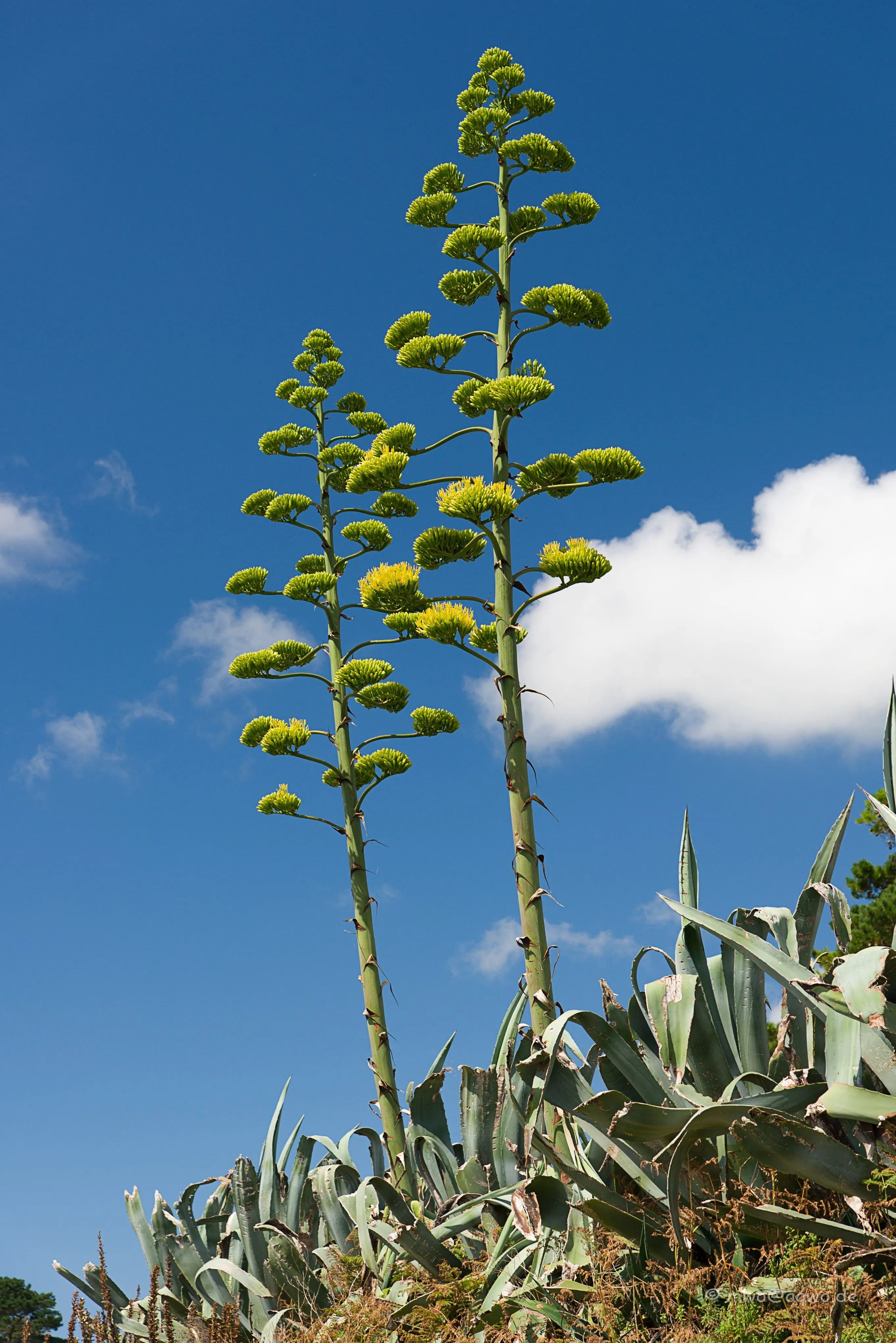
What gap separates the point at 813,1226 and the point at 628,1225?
0.59 meters

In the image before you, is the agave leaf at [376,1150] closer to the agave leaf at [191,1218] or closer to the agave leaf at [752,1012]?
the agave leaf at [191,1218]

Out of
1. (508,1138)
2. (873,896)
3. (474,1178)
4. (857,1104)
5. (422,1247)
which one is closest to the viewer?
(857,1104)

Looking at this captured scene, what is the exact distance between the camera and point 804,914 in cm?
368

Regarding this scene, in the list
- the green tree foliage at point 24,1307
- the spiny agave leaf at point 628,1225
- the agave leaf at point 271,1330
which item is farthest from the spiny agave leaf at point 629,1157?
the green tree foliage at point 24,1307

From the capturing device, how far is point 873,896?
547 inches

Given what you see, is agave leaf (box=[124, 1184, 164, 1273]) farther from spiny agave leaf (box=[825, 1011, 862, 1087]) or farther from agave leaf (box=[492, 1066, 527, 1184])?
spiny agave leaf (box=[825, 1011, 862, 1087])

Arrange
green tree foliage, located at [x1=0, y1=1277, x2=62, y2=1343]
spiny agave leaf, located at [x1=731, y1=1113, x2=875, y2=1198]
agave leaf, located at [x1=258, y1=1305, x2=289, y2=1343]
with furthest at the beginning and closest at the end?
1. green tree foliage, located at [x1=0, y1=1277, x2=62, y2=1343]
2. agave leaf, located at [x1=258, y1=1305, x2=289, y2=1343]
3. spiny agave leaf, located at [x1=731, y1=1113, x2=875, y2=1198]

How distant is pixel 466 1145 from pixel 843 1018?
241 cm

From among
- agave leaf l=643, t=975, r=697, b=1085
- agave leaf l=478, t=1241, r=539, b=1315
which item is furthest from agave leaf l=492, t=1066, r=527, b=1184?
agave leaf l=643, t=975, r=697, b=1085

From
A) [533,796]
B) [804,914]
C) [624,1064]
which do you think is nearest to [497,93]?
[533,796]

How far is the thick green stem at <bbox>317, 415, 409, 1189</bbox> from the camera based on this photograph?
6.21 m

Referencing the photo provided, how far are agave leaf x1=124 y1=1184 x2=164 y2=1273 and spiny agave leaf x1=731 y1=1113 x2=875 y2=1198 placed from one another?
4.11 m

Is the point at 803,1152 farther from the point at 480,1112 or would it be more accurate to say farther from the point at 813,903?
the point at 480,1112

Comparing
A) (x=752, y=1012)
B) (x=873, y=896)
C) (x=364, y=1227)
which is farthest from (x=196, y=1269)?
(x=873, y=896)
